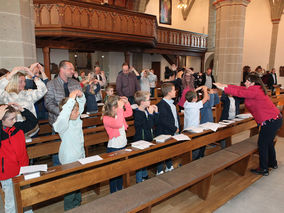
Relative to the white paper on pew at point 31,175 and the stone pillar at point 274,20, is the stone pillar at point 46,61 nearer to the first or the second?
the white paper on pew at point 31,175

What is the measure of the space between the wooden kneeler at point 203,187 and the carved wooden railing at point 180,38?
10779 millimetres

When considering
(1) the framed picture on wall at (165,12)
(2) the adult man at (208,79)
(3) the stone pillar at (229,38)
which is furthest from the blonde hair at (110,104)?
(1) the framed picture on wall at (165,12)

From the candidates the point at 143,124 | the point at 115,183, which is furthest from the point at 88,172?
the point at 143,124

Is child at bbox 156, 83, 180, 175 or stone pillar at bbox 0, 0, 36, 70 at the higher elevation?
stone pillar at bbox 0, 0, 36, 70

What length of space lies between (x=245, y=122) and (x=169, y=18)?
1550 centimetres

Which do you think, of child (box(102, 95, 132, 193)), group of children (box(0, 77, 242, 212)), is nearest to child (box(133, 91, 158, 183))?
Result: group of children (box(0, 77, 242, 212))

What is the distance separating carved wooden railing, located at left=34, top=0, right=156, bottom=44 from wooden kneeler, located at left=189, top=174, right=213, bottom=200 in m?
6.95

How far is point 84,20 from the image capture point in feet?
27.3

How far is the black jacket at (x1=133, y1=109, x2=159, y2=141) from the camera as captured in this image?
3.43m

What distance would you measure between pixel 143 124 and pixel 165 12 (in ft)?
54.2

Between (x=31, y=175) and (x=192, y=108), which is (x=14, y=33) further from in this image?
(x=192, y=108)

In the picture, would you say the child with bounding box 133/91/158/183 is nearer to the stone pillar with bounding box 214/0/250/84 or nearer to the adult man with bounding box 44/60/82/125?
the adult man with bounding box 44/60/82/125

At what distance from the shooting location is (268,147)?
399 cm

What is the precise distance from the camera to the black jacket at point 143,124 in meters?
3.43
